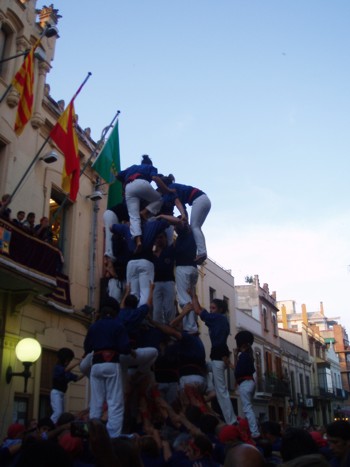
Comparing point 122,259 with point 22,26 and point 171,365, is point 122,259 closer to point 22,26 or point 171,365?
point 171,365

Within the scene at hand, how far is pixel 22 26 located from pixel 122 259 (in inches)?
438

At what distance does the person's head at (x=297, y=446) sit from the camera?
399 centimetres

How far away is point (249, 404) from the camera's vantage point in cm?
870

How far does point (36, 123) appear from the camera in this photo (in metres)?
17.5

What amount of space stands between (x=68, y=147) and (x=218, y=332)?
8.30m

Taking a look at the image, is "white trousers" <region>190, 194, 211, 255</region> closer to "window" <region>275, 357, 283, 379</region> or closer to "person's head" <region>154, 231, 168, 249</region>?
"person's head" <region>154, 231, 168, 249</region>

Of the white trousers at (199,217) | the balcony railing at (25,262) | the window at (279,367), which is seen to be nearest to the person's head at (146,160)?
the white trousers at (199,217)

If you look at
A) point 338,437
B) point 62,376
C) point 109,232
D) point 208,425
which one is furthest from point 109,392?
point 109,232

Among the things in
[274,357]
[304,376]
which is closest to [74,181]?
[274,357]

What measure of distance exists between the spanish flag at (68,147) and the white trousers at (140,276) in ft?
20.4

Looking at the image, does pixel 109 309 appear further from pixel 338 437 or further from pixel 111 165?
pixel 111 165

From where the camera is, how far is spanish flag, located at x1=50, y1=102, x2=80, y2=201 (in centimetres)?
1484

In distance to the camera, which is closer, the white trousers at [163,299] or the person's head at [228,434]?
the person's head at [228,434]

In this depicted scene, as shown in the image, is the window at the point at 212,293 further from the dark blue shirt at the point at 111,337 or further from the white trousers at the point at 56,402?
the dark blue shirt at the point at 111,337
